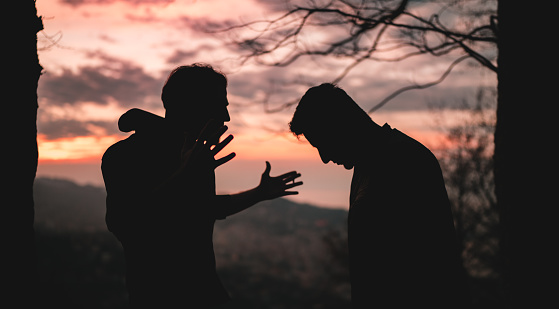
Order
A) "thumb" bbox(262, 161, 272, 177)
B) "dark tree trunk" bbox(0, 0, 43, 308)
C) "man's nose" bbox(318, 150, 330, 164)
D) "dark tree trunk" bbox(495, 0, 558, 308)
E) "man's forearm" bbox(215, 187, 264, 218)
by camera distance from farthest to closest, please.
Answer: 1. "dark tree trunk" bbox(495, 0, 558, 308)
2. "thumb" bbox(262, 161, 272, 177)
3. "man's forearm" bbox(215, 187, 264, 218)
4. "man's nose" bbox(318, 150, 330, 164)
5. "dark tree trunk" bbox(0, 0, 43, 308)

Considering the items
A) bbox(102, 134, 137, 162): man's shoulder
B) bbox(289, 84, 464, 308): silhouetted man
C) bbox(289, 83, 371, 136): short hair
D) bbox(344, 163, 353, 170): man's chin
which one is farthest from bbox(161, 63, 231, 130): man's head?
bbox(289, 84, 464, 308): silhouetted man

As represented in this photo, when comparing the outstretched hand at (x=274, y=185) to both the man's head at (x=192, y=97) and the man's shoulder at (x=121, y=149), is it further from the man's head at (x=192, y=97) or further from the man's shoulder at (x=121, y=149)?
the man's shoulder at (x=121, y=149)

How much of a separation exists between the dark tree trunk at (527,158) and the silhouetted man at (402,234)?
1953mm

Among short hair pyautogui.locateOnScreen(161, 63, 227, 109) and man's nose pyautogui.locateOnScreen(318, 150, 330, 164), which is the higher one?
short hair pyautogui.locateOnScreen(161, 63, 227, 109)

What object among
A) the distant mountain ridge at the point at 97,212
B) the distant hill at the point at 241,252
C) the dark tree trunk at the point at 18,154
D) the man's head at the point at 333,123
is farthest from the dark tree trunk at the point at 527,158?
the distant mountain ridge at the point at 97,212

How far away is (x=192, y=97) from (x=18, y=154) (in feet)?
3.79

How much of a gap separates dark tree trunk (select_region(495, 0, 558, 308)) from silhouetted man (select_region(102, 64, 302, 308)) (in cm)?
294

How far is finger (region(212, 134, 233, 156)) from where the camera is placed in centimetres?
233

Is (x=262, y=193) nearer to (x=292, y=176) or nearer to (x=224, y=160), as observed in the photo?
(x=292, y=176)

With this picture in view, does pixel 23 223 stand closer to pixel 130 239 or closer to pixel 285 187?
pixel 130 239

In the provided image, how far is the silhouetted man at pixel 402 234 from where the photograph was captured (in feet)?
7.43

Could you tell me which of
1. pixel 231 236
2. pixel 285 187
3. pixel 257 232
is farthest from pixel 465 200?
pixel 257 232

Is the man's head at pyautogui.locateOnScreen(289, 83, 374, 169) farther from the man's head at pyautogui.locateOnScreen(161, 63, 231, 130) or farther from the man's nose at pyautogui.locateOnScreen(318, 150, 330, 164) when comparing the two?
A: the man's head at pyautogui.locateOnScreen(161, 63, 231, 130)

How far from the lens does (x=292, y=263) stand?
78.2 meters
